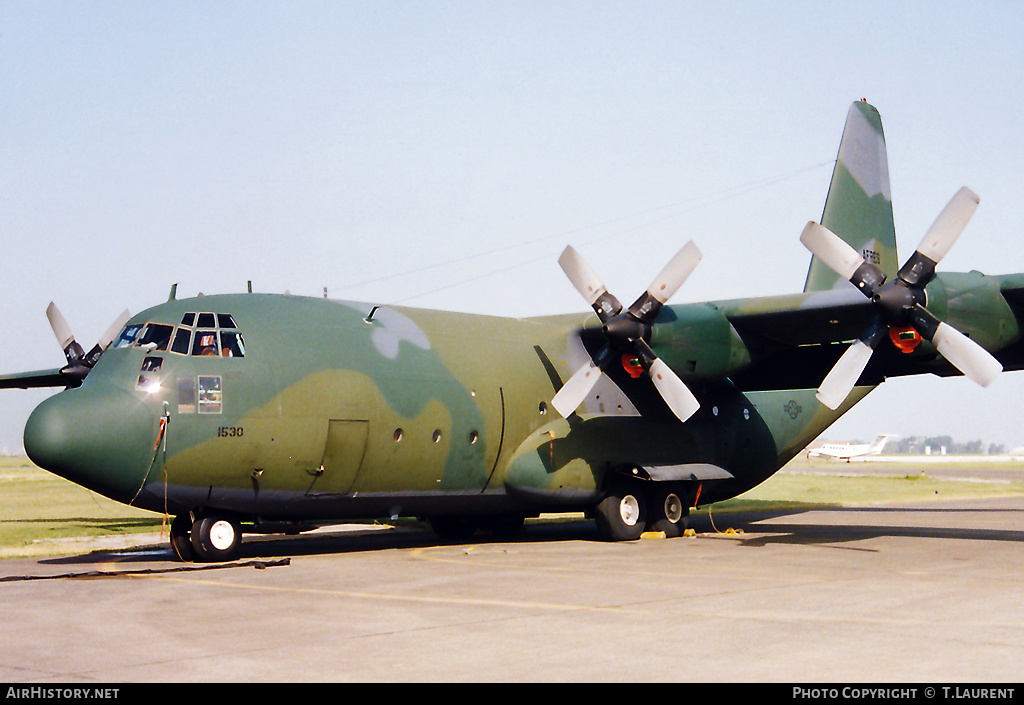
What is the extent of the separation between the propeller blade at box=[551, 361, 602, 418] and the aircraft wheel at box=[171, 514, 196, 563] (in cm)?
Answer: 656

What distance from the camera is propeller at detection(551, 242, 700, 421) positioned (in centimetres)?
1855

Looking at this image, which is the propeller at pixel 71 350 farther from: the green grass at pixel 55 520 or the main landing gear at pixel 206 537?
the main landing gear at pixel 206 537

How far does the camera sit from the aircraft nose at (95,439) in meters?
14.2

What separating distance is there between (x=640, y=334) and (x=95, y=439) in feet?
30.7

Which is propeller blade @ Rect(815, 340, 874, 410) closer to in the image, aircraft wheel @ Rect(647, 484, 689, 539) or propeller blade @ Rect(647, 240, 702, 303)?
propeller blade @ Rect(647, 240, 702, 303)

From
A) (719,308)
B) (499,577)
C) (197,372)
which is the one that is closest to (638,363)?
(719,308)

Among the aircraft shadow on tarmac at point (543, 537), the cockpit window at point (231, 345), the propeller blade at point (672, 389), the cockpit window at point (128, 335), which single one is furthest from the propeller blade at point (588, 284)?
the cockpit window at point (128, 335)

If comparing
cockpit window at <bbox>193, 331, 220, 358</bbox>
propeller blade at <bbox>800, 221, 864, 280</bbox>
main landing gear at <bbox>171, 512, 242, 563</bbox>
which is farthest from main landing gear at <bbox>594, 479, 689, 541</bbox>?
cockpit window at <bbox>193, 331, 220, 358</bbox>

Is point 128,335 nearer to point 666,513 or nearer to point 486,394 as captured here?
point 486,394

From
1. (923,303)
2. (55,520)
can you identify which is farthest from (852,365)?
(55,520)

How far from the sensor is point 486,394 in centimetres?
1869

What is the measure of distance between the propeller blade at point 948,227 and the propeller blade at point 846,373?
72.4 inches
